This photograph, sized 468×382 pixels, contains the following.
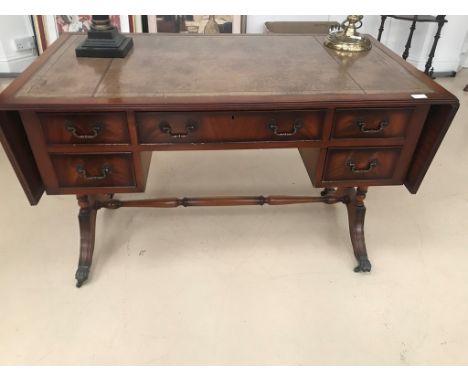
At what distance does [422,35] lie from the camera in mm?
3566

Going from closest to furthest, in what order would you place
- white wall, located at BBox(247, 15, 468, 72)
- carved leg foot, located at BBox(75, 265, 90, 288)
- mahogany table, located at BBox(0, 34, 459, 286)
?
mahogany table, located at BBox(0, 34, 459, 286) < carved leg foot, located at BBox(75, 265, 90, 288) < white wall, located at BBox(247, 15, 468, 72)

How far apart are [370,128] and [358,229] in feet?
1.86

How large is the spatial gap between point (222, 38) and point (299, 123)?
74 cm

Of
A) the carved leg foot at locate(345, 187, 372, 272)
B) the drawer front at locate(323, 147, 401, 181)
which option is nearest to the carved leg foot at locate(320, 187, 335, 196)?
the carved leg foot at locate(345, 187, 372, 272)

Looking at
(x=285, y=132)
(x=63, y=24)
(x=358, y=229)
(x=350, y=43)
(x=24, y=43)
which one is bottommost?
(x=358, y=229)

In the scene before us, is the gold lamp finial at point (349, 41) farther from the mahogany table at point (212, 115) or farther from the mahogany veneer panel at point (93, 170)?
the mahogany veneer panel at point (93, 170)

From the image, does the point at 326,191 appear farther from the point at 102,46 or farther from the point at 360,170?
the point at 102,46

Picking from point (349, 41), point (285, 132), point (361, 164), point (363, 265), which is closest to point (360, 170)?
point (361, 164)

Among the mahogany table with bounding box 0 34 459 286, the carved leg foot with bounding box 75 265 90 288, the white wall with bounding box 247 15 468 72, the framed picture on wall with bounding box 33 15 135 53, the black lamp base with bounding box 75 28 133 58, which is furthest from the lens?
the white wall with bounding box 247 15 468 72

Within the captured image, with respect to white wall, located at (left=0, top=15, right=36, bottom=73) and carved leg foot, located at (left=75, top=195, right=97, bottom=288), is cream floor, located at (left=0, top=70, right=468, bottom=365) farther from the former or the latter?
white wall, located at (left=0, top=15, right=36, bottom=73)

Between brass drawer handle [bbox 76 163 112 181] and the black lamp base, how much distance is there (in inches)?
18.7

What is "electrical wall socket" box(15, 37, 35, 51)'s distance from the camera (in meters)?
3.24

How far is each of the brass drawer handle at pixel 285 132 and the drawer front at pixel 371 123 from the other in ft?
0.40

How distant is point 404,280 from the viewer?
5.63 ft
